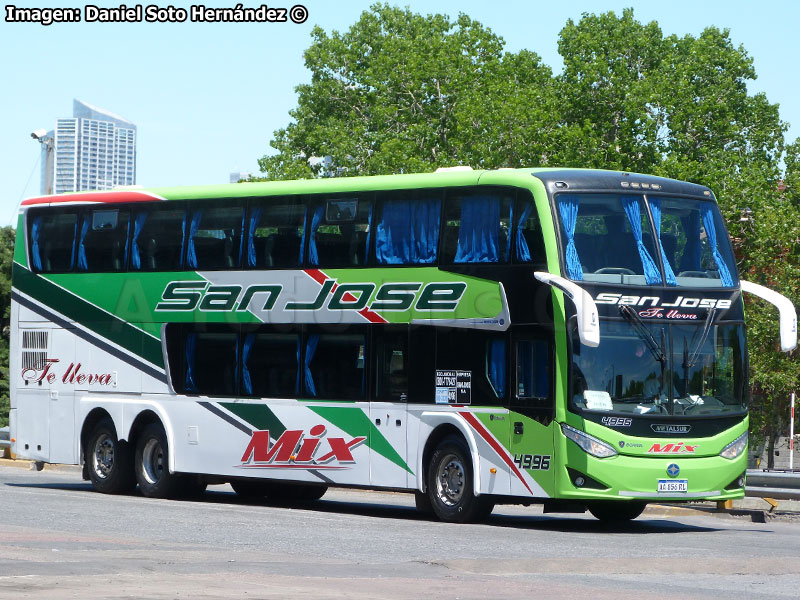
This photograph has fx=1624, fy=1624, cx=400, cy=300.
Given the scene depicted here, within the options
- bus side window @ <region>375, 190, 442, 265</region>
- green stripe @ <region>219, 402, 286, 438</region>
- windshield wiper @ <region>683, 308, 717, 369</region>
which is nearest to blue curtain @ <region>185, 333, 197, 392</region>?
green stripe @ <region>219, 402, 286, 438</region>

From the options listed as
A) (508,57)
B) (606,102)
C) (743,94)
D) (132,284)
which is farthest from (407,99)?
(132,284)

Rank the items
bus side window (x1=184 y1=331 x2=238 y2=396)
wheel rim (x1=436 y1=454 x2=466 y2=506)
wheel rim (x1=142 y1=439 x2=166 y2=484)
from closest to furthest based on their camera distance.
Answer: wheel rim (x1=436 y1=454 x2=466 y2=506), bus side window (x1=184 y1=331 x2=238 y2=396), wheel rim (x1=142 y1=439 x2=166 y2=484)

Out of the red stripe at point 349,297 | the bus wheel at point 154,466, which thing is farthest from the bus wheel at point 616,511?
the bus wheel at point 154,466

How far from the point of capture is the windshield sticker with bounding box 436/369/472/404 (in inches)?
778

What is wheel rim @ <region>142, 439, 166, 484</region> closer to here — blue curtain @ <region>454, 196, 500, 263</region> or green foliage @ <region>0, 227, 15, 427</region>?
blue curtain @ <region>454, 196, 500, 263</region>

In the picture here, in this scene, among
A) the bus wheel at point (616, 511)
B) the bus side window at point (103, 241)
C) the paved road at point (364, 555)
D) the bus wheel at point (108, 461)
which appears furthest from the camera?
the bus wheel at point (108, 461)

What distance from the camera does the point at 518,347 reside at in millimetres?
19094

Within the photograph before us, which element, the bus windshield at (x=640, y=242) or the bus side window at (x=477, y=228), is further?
the bus side window at (x=477, y=228)

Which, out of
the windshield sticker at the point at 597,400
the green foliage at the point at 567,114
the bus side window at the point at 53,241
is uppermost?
the green foliage at the point at 567,114

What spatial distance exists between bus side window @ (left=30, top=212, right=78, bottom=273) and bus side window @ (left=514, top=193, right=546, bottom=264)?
8643 millimetres

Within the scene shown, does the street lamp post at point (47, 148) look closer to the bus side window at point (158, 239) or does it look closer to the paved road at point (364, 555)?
the bus side window at point (158, 239)

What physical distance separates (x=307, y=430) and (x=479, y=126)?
43.9 metres

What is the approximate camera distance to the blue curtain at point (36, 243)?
25.5 m

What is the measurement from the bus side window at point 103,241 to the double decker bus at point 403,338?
1.6 inches
